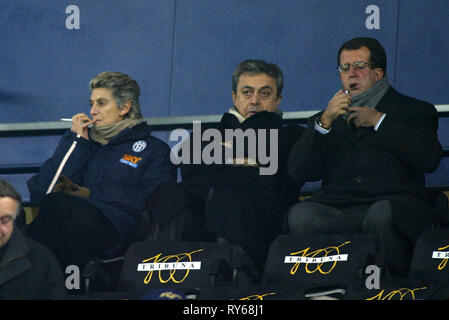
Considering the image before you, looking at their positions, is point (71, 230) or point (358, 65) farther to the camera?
point (358, 65)

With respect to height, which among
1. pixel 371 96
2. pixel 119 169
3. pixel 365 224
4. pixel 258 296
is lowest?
pixel 258 296

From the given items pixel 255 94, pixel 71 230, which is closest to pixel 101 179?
pixel 71 230

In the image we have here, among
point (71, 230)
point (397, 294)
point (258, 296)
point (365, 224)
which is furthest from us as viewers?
point (71, 230)

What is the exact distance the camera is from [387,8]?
508 cm

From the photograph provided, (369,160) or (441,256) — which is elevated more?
(369,160)

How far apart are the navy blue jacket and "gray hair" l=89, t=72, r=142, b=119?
10 cm

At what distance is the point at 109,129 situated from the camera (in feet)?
14.2

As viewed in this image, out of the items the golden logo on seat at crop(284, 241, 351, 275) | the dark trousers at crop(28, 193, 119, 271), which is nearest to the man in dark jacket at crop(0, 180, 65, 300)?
the dark trousers at crop(28, 193, 119, 271)

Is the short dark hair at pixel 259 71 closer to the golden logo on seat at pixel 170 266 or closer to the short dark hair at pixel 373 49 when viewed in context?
the short dark hair at pixel 373 49

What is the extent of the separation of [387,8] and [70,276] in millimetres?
2382

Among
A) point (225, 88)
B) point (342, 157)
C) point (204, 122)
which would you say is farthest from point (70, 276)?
point (225, 88)

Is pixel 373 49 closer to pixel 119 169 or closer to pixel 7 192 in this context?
pixel 119 169

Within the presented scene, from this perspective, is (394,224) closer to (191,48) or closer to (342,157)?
(342,157)

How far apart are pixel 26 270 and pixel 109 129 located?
1067 mm
